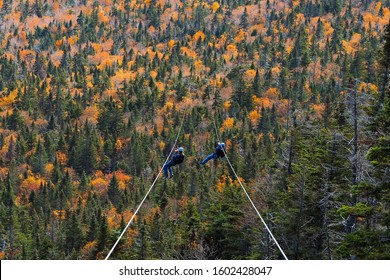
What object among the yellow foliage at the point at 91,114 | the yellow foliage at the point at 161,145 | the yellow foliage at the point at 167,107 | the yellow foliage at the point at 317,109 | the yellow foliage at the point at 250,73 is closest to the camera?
the yellow foliage at the point at 317,109

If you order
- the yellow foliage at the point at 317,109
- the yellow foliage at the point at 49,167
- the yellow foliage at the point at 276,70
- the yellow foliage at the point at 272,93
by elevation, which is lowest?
the yellow foliage at the point at 49,167

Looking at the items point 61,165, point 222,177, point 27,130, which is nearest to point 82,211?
point 222,177

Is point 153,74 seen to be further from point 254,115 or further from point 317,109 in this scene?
point 317,109

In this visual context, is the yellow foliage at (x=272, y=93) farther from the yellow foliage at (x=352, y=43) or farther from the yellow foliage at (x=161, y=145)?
the yellow foliage at (x=161, y=145)

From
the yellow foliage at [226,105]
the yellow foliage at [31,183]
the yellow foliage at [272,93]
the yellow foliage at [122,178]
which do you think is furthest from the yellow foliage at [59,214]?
the yellow foliage at [272,93]

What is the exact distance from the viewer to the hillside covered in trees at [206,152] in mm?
23531

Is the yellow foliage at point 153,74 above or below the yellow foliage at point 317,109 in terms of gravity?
below

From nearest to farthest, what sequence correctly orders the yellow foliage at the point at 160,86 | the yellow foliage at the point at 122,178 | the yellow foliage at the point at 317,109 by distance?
the yellow foliage at the point at 317,109 < the yellow foliage at the point at 122,178 < the yellow foliage at the point at 160,86

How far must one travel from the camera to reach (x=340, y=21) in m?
199

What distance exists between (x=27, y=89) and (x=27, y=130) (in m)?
30.3

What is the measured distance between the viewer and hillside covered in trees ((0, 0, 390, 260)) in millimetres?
23531

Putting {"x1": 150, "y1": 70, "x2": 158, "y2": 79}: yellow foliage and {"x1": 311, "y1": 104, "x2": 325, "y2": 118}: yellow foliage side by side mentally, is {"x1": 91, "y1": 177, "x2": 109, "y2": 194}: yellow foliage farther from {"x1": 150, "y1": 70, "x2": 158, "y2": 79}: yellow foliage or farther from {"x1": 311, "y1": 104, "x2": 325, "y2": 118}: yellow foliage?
{"x1": 150, "y1": 70, "x2": 158, "y2": 79}: yellow foliage

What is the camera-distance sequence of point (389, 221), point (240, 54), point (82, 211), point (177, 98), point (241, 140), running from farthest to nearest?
point (240, 54) → point (177, 98) → point (241, 140) → point (82, 211) → point (389, 221)

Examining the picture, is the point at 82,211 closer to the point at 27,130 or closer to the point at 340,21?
the point at 27,130
